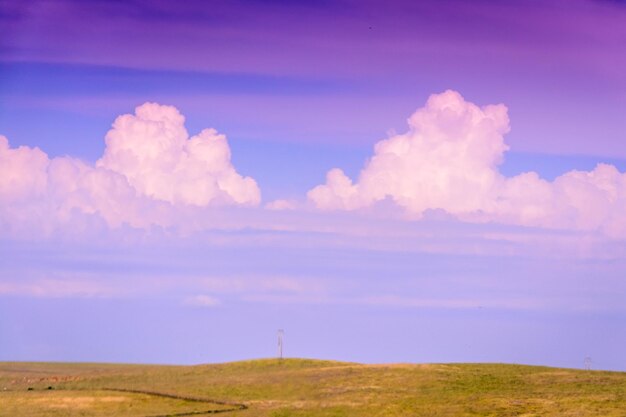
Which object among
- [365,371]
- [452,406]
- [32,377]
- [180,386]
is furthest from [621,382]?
[32,377]

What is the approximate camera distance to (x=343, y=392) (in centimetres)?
11819

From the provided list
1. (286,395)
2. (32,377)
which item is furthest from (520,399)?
(32,377)

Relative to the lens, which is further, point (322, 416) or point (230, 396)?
point (230, 396)

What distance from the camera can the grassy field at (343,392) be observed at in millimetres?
105938

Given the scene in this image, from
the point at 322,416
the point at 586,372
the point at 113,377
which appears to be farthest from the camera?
the point at 113,377

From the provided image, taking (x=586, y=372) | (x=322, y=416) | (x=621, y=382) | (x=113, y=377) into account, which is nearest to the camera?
(x=322, y=416)

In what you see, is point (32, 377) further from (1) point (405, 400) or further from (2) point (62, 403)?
(1) point (405, 400)

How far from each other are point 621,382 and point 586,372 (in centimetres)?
1125

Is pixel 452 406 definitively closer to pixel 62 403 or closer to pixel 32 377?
pixel 62 403

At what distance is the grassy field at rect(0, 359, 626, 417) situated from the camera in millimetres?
105938

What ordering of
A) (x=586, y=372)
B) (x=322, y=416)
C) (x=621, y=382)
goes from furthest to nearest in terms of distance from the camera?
1. (x=586, y=372)
2. (x=621, y=382)
3. (x=322, y=416)

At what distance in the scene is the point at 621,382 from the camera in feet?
386

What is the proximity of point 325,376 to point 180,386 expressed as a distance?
18.3 meters

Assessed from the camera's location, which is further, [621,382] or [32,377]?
[32,377]
